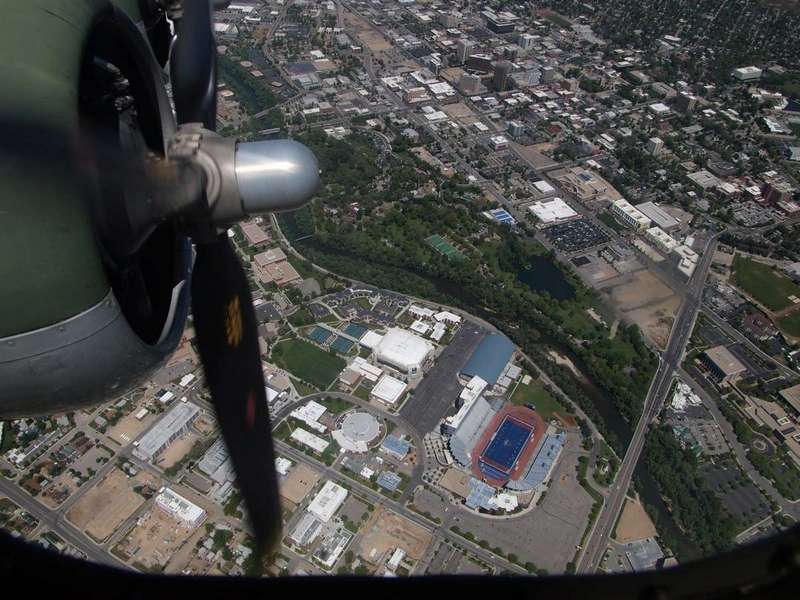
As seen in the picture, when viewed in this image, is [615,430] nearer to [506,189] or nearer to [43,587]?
[506,189]

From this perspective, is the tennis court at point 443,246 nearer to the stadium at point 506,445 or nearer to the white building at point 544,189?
the white building at point 544,189

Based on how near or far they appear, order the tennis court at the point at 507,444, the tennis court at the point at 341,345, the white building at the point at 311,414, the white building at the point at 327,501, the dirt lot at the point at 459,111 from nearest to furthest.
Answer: the white building at the point at 327,501
the tennis court at the point at 507,444
the white building at the point at 311,414
the tennis court at the point at 341,345
the dirt lot at the point at 459,111

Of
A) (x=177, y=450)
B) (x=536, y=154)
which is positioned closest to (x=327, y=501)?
(x=177, y=450)

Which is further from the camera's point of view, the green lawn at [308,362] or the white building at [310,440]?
the green lawn at [308,362]

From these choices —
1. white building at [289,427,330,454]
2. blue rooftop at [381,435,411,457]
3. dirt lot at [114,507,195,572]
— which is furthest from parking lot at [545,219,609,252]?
dirt lot at [114,507,195,572]

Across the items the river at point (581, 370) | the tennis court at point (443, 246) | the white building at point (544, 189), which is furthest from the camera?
the white building at point (544, 189)

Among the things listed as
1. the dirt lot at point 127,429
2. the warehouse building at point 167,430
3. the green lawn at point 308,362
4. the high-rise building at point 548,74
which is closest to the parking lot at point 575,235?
the green lawn at point 308,362
